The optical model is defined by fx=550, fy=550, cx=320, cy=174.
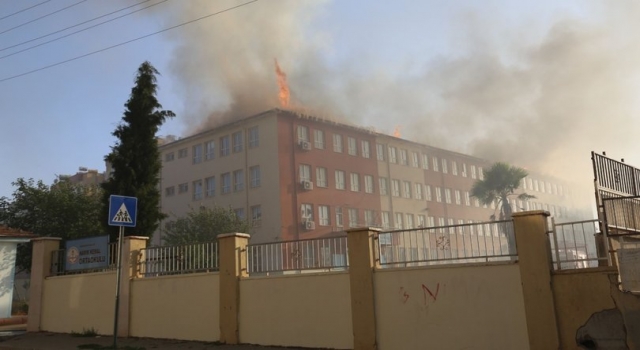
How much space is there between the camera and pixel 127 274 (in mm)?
13836

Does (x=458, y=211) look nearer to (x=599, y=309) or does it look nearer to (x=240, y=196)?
(x=240, y=196)

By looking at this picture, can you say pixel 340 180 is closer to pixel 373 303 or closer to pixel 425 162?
pixel 425 162

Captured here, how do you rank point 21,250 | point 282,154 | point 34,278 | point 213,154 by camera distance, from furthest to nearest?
point 213,154
point 282,154
point 21,250
point 34,278

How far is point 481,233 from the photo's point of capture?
9750mm


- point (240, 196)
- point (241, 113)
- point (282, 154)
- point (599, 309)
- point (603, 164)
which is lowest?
point (599, 309)

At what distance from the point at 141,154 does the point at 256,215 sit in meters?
23.6

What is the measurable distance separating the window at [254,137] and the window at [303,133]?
348 cm

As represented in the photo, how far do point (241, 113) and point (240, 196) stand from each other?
30.7 ft

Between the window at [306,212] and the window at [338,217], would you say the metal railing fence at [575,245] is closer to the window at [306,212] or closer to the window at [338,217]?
the window at [306,212]

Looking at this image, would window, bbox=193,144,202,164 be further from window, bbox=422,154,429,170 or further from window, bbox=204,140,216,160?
window, bbox=422,154,429,170

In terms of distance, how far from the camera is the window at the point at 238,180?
46.3 m

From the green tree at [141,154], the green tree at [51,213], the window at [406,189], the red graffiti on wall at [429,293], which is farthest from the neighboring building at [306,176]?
the red graffiti on wall at [429,293]

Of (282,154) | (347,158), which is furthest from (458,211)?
(282,154)

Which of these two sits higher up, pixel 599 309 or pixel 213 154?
pixel 213 154
